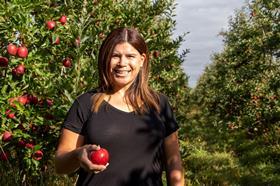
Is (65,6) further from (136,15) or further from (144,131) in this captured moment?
(144,131)

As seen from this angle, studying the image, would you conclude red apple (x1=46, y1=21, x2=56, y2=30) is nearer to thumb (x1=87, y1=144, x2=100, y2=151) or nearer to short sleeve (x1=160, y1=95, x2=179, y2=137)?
short sleeve (x1=160, y1=95, x2=179, y2=137)

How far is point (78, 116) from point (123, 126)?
0.27 metres

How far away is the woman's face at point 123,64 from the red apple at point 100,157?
51 centimetres

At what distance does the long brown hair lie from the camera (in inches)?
105

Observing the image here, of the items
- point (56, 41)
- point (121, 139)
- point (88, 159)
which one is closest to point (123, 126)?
point (121, 139)

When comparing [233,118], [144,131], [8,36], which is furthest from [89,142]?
[233,118]

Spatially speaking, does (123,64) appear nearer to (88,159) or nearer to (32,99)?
(88,159)


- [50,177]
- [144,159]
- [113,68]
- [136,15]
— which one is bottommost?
[50,177]

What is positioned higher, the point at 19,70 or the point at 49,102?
the point at 19,70

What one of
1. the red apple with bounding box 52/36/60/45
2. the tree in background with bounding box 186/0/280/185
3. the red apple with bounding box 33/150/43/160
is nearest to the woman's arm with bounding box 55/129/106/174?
the red apple with bounding box 33/150/43/160

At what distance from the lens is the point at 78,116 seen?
2572mm

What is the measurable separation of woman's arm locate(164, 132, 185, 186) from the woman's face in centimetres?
45

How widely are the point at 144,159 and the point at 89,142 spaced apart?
0.34 m

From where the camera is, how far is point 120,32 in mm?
2691
